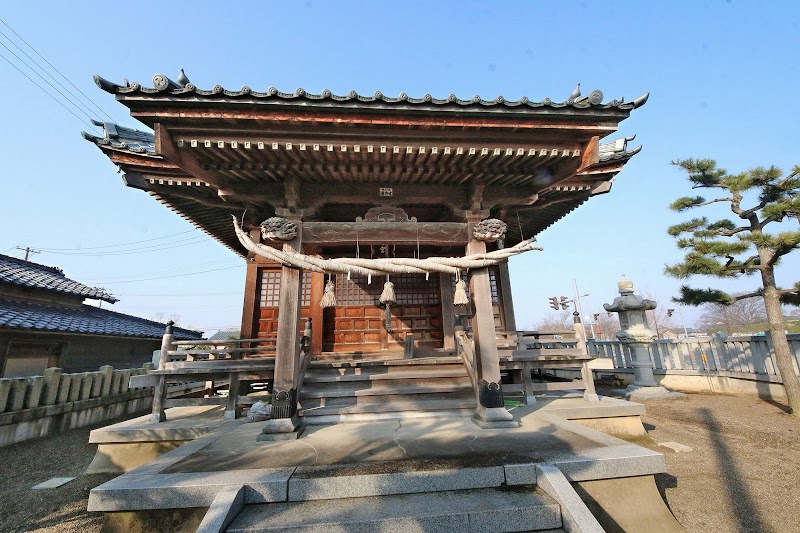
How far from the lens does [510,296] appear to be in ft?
34.5

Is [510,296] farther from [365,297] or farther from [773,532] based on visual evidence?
[773,532]

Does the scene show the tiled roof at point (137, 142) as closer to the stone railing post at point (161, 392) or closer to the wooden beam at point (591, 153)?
the wooden beam at point (591, 153)

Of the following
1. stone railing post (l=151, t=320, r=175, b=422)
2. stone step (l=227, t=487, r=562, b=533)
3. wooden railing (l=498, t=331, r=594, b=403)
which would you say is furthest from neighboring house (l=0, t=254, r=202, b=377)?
wooden railing (l=498, t=331, r=594, b=403)

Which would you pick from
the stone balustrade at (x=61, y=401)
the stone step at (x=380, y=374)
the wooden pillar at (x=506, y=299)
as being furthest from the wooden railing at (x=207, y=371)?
the wooden pillar at (x=506, y=299)

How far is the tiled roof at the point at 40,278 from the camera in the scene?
544 inches

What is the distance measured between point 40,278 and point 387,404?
1940cm

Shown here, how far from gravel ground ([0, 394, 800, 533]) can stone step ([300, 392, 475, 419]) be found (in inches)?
A: 130

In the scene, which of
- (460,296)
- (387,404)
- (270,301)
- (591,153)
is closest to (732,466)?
(460,296)

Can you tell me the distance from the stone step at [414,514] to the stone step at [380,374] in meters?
3.60

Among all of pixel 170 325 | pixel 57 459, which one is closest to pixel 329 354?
pixel 170 325

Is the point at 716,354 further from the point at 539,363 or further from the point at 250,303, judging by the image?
the point at 250,303

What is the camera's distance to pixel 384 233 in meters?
6.57

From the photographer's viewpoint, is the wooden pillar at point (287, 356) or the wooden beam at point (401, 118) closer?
the wooden beam at point (401, 118)

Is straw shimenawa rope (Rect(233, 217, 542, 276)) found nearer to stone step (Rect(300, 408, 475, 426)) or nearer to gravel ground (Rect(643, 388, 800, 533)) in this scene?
stone step (Rect(300, 408, 475, 426))
